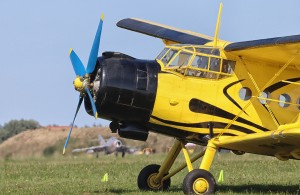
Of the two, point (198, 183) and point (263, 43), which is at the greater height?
point (263, 43)

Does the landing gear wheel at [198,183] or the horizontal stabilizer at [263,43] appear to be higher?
the horizontal stabilizer at [263,43]

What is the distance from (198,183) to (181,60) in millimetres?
2648

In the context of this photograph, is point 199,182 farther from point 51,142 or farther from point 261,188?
point 51,142

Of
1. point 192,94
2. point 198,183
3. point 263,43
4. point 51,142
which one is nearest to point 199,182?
point 198,183

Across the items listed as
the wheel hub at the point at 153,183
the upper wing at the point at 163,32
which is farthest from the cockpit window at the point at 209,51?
the wheel hub at the point at 153,183

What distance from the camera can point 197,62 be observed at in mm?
17484

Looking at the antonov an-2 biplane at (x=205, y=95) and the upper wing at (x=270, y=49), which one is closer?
the upper wing at (x=270, y=49)

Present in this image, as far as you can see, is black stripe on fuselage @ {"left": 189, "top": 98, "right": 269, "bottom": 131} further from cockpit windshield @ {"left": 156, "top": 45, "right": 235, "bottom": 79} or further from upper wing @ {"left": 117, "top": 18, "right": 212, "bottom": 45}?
upper wing @ {"left": 117, "top": 18, "right": 212, "bottom": 45}

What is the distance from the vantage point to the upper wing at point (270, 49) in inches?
650

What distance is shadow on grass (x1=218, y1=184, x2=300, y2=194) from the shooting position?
1878 centimetres

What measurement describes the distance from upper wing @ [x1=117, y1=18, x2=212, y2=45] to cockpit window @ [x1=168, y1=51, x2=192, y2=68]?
2307 mm

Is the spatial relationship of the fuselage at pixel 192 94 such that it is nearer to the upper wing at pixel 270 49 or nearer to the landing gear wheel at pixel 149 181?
the upper wing at pixel 270 49

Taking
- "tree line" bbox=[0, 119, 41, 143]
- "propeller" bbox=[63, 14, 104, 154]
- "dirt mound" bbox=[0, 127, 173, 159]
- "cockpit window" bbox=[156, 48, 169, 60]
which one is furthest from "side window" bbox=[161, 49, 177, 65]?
"tree line" bbox=[0, 119, 41, 143]

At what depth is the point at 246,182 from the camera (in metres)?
21.6
